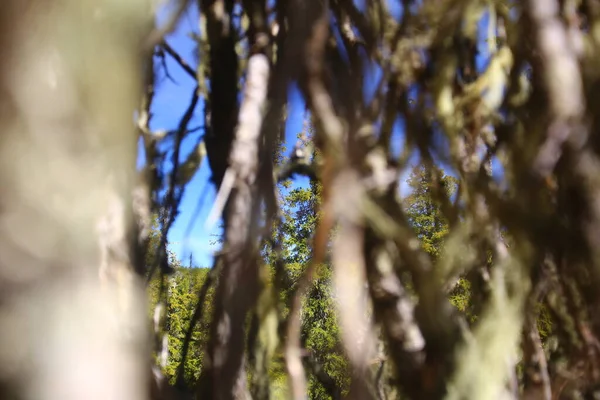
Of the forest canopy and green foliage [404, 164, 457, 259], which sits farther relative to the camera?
green foliage [404, 164, 457, 259]

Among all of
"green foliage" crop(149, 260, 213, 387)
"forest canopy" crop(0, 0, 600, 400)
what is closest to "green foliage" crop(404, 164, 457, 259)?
"forest canopy" crop(0, 0, 600, 400)

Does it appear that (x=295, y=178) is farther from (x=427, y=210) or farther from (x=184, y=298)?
(x=427, y=210)

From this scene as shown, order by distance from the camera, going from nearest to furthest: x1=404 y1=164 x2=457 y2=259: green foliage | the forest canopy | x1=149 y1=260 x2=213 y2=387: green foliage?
1. the forest canopy
2. x1=149 y1=260 x2=213 y2=387: green foliage
3. x1=404 y1=164 x2=457 y2=259: green foliage

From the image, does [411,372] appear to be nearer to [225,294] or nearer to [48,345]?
[225,294]

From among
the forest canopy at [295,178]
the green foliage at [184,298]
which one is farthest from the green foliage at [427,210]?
the green foliage at [184,298]

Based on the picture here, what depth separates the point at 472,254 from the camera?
458 millimetres

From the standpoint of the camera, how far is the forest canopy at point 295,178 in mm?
211

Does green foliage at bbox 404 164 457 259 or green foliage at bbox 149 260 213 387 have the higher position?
green foliage at bbox 404 164 457 259

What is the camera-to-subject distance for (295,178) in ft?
1.97

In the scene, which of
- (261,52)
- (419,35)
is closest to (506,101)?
(419,35)

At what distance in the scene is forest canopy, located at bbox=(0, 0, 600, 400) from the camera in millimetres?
211

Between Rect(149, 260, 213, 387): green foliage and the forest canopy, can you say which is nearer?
the forest canopy

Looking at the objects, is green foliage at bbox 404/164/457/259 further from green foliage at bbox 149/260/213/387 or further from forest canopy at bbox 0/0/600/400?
green foliage at bbox 149/260/213/387

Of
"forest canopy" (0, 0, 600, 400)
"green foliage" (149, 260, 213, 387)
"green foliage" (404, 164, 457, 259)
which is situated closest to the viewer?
"forest canopy" (0, 0, 600, 400)
